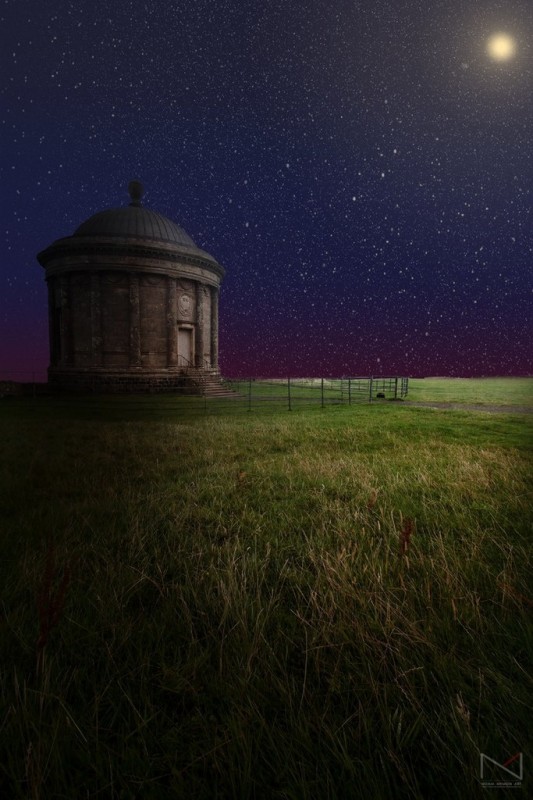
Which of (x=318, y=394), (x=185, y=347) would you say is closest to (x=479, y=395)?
(x=318, y=394)

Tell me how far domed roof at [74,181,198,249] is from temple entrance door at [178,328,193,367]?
6910 mm

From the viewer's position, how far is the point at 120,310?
27828 millimetres

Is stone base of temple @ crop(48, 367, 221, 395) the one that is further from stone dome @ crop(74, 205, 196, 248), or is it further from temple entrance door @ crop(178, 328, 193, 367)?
stone dome @ crop(74, 205, 196, 248)

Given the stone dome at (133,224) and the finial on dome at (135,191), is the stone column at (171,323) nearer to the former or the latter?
the stone dome at (133,224)

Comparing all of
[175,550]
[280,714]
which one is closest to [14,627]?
[175,550]

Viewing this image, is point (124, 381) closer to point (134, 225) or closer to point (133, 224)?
point (134, 225)

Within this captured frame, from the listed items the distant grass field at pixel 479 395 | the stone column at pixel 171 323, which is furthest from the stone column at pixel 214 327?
the distant grass field at pixel 479 395

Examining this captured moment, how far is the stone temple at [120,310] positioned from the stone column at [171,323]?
8 cm

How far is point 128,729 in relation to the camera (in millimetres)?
1302

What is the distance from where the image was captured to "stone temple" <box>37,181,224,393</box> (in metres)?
26.7

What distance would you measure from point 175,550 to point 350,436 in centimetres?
698

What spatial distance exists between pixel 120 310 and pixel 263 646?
29.6 meters

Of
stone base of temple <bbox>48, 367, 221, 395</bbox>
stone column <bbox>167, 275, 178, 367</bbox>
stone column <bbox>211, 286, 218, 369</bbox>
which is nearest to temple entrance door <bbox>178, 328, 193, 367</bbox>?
stone column <bbox>167, 275, 178, 367</bbox>

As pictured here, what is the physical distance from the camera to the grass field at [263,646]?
114 centimetres
